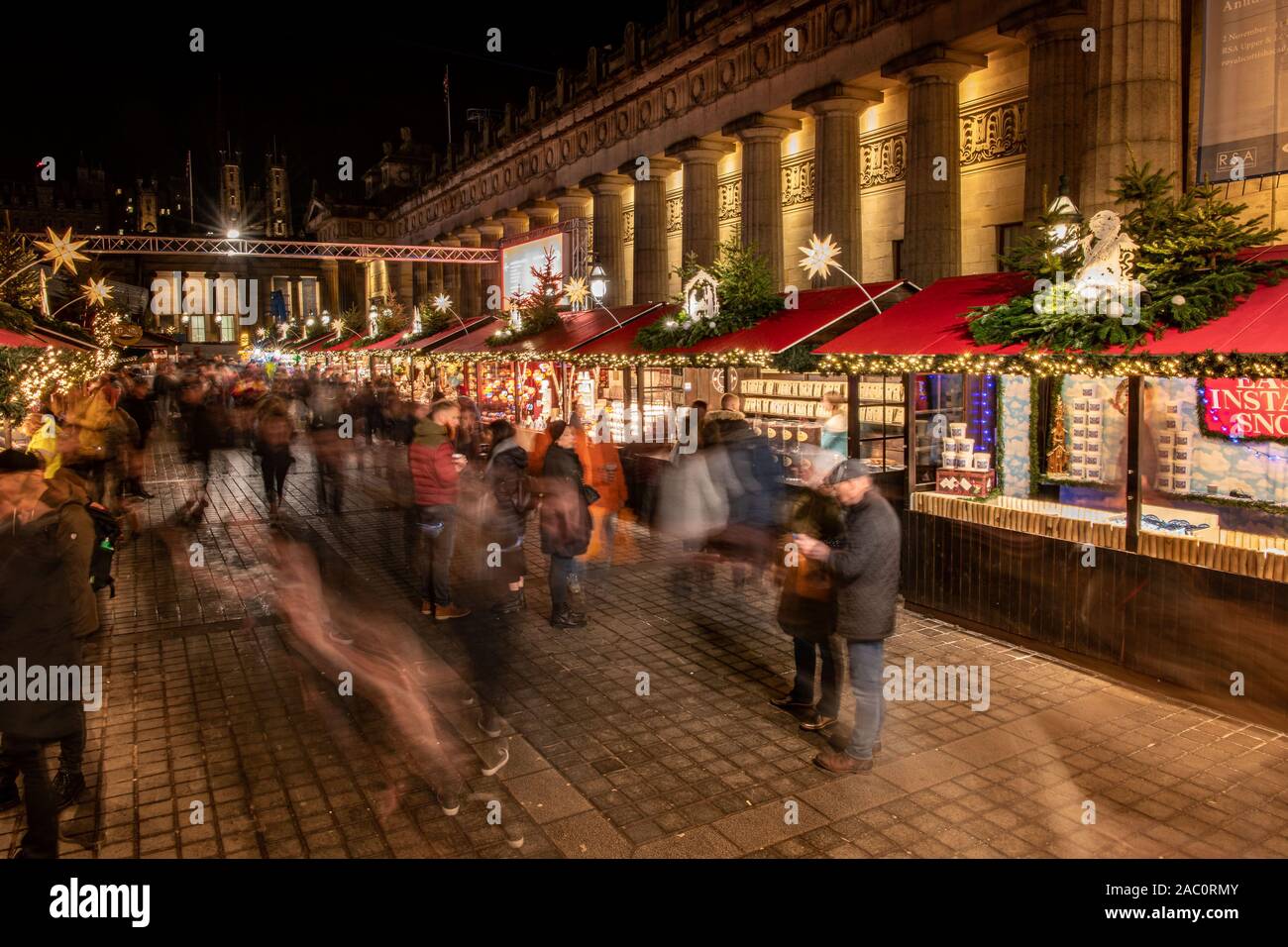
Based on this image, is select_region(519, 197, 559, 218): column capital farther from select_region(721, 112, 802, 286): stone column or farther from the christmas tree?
the christmas tree

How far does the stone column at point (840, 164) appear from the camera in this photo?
2127 cm

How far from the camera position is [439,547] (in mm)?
9008

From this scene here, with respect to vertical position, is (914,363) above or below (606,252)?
below

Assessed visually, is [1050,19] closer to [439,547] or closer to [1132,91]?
[1132,91]

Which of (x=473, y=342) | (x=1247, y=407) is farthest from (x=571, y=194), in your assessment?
(x=1247, y=407)

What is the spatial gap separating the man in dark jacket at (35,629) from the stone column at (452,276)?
45091 mm

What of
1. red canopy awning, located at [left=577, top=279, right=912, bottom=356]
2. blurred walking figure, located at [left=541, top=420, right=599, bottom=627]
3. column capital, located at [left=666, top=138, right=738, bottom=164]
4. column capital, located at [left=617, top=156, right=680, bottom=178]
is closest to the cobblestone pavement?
blurred walking figure, located at [left=541, top=420, right=599, bottom=627]

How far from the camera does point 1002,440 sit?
33.0 feet

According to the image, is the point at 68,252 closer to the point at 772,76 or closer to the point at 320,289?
the point at 772,76

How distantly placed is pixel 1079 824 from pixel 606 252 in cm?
2956

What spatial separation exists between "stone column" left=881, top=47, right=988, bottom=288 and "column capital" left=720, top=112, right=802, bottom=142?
4.94 metres

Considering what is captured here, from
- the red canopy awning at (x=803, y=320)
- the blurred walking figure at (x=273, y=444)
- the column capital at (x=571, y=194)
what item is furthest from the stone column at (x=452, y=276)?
the red canopy awning at (x=803, y=320)

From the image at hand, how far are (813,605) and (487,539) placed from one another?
230 cm
